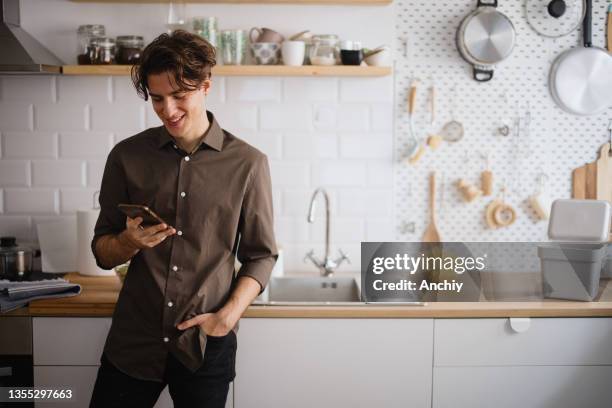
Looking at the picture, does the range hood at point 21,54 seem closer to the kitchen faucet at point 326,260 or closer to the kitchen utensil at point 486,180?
the kitchen faucet at point 326,260

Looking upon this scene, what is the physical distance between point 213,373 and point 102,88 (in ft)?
5.07

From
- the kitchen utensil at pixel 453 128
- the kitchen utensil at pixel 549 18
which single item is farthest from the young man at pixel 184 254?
the kitchen utensil at pixel 549 18

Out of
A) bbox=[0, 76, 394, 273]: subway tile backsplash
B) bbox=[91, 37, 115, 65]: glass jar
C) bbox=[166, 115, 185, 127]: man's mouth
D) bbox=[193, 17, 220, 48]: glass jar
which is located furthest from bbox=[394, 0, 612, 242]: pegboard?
bbox=[166, 115, 185, 127]: man's mouth

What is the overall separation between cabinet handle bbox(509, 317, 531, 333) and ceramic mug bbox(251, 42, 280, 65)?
1407mm

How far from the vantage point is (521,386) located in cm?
243

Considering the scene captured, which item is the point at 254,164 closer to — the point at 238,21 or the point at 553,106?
the point at 238,21

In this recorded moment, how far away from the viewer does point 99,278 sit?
2.74 meters

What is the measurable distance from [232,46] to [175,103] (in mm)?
1040

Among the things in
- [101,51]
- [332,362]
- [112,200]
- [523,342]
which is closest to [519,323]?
[523,342]

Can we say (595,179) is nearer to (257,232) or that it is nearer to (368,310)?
(368,310)

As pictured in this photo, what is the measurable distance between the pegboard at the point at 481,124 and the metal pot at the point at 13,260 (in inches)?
62.7

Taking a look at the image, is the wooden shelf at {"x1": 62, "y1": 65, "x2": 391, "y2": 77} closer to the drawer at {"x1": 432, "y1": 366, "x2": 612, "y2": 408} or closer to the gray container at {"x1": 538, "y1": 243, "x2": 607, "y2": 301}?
the gray container at {"x1": 538, "y1": 243, "x2": 607, "y2": 301}

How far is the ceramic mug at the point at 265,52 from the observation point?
2793 millimetres

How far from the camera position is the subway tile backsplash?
2947 millimetres
